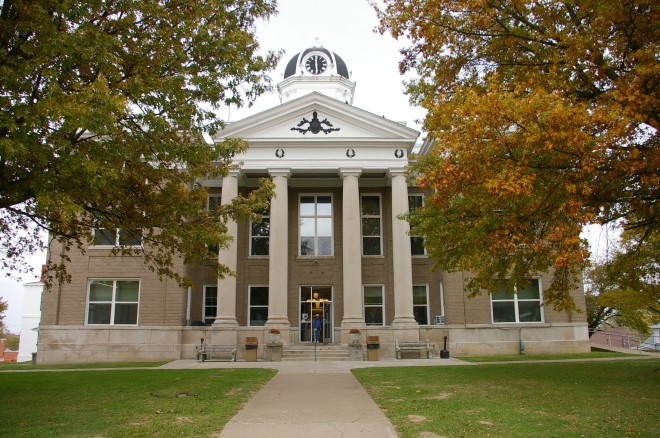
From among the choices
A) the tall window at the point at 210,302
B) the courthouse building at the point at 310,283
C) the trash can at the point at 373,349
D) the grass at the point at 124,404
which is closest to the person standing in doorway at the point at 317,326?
the courthouse building at the point at 310,283

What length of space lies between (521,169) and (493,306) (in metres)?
19.0

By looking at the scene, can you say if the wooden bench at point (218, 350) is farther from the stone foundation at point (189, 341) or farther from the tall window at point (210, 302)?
the tall window at point (210, 302)

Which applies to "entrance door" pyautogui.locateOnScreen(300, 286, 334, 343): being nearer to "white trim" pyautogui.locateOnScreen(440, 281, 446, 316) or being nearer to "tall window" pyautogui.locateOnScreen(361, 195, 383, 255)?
"tall window" pyautogui.locateOnScreen(361, 195, 383, 255)

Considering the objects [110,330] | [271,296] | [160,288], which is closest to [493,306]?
[271,296]

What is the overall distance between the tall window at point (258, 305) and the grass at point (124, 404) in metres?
12.1

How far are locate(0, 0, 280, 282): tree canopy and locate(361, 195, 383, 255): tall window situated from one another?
15.5 metres

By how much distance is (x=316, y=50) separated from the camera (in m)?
41.8

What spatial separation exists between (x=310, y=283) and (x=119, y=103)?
69.8 feet

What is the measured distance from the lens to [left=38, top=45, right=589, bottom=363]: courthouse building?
26672mm

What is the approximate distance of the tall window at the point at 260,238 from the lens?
99.3 feet

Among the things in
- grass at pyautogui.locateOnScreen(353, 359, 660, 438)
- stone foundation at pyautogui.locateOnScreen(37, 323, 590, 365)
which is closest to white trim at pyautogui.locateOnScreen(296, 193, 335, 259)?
stone foundation at pyautogui.locateOnScreen(37, 323, 590, 365)

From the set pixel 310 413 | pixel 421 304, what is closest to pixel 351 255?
pixel 421 304

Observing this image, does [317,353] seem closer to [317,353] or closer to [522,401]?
[317,353]

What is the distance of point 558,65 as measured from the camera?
12102 millimetres
